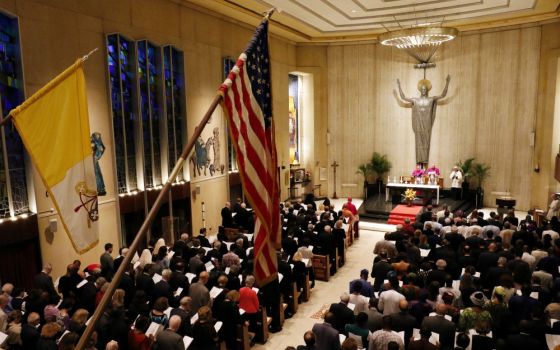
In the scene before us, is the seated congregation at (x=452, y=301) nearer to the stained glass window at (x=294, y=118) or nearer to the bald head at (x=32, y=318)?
the bald head at (x=32, y=318)

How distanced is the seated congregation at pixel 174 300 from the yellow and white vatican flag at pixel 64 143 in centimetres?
157

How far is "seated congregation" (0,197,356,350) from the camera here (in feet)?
20.4

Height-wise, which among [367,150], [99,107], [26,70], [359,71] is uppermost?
[359,71]

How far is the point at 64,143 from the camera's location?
5242mm

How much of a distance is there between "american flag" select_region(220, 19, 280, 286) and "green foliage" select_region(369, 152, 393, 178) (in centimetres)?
1775

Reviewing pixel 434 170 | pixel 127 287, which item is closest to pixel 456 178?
pixel 434 170

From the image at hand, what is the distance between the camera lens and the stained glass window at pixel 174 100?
14367 mm

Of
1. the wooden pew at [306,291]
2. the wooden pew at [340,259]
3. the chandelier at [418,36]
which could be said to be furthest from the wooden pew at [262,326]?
A: the chandelier at [418,36]

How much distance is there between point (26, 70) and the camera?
980 cm

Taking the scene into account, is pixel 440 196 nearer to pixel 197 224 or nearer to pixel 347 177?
pixel 347 177

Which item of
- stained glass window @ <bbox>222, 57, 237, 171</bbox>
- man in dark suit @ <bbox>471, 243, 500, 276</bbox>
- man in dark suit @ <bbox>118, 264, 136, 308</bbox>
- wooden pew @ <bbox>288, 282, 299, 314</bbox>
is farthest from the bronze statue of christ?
man in dark suit @ <bbox>118, 264, 136, 308</bbox>

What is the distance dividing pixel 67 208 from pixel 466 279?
660 centimetres

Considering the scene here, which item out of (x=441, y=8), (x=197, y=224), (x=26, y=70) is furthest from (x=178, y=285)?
(x=441, y=8)

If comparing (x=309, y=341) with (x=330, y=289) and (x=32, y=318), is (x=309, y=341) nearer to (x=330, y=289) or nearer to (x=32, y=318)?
(x=32, y=318)
